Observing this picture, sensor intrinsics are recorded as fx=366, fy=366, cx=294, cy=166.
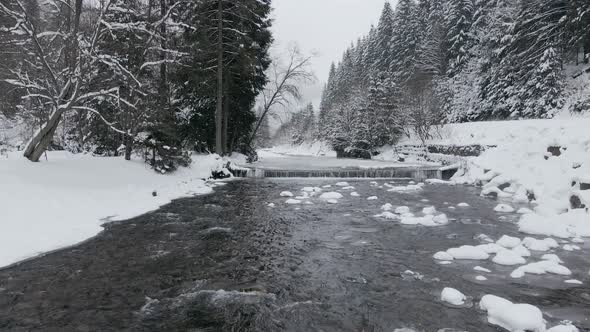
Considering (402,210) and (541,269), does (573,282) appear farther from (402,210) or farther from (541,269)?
(402,210)

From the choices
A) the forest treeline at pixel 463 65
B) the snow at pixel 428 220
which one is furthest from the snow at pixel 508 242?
the forest treeline at pixel 463 65

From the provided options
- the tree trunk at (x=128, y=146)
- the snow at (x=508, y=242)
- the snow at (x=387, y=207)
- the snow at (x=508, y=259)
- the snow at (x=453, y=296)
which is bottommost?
the snow at (x=453, y=296)

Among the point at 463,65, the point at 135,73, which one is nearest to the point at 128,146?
the point at 135,73

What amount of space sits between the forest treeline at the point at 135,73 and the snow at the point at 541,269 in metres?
12.1

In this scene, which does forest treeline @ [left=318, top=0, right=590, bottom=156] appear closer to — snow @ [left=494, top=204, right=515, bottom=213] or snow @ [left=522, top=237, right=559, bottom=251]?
snow @ [left=494, top=204, right=515, bottom=213]

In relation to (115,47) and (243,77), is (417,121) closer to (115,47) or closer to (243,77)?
(243,77)

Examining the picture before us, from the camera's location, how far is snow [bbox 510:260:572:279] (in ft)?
20.2

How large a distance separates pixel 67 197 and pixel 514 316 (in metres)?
10.5

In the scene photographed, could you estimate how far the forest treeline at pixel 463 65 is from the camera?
24.6 metres

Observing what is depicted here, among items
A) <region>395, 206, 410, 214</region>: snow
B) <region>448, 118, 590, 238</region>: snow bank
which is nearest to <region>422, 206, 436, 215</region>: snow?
<region>395, 206, 410, 214</region>: snow

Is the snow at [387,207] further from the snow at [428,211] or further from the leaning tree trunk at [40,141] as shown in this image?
the leaning tree trunk at [40,141]

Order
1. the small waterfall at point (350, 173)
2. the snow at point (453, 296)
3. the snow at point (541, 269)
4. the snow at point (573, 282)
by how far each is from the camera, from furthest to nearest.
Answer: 1. the small waterfall at point (350, 173)
2. the snow at point (541, 269)
3. the snow at point (573, 282)
4. the snow at point (453, 296)

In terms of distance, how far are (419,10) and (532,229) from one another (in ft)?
163

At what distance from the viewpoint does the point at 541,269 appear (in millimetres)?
6289
